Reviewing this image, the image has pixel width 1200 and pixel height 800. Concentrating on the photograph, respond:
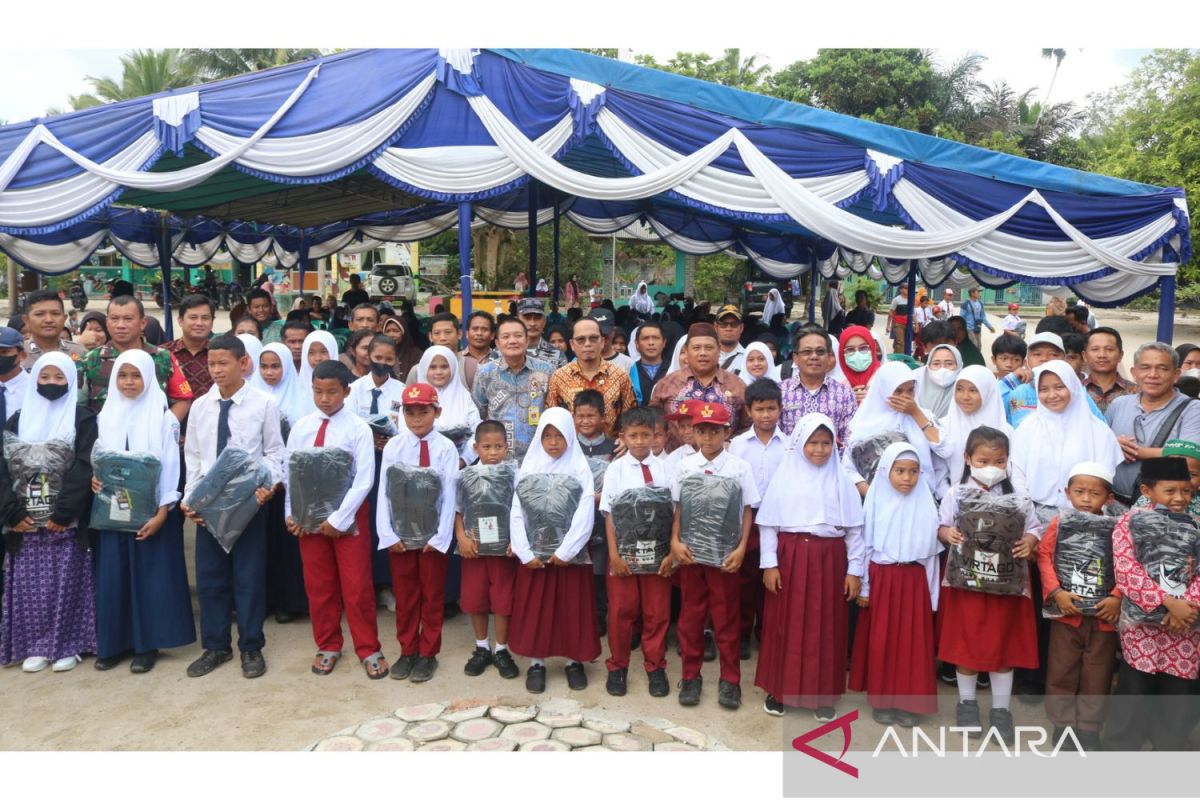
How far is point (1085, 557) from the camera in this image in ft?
9.88

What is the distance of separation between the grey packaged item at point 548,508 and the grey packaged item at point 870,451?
121cm

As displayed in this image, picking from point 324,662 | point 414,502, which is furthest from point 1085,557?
point 324,662

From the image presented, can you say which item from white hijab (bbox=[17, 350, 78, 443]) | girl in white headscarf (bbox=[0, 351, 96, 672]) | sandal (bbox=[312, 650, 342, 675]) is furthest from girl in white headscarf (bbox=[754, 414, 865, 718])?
girl in white headscarf (bbox=[0, 351, 96, 672])

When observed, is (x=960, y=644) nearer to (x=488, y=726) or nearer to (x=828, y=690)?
(x=828, y=690)

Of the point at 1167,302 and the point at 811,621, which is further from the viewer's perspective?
the point at 1167,302

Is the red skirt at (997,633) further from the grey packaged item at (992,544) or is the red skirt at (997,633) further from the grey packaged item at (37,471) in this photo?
the grey packaged item at (37,471)

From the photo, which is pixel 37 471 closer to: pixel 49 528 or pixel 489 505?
pixel 49 528

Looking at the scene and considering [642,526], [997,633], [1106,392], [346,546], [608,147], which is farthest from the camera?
[608,147]

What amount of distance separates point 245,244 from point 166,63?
14839 millimetres

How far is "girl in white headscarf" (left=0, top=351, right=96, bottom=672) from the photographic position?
11.8 ft

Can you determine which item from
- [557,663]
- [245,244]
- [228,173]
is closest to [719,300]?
[245,244]

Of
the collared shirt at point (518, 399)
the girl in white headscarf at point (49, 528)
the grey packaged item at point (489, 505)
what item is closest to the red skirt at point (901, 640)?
the grey packaged item at point (489, 505)

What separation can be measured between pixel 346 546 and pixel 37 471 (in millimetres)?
1365

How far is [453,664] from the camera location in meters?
3.85
